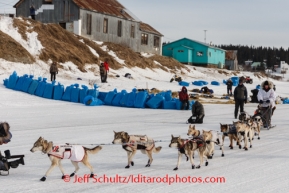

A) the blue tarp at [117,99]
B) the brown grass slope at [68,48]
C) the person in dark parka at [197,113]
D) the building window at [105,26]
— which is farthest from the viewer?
the building window at [105,26]

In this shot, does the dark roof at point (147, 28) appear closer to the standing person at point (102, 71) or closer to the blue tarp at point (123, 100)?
the standing person at point (102, 71)

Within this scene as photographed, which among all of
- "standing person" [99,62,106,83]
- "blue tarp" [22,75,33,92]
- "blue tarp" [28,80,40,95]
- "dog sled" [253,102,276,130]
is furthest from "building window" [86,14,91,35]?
"dog sled" [253,102,276,130]

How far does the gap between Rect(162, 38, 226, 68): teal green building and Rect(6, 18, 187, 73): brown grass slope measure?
23.2 metres

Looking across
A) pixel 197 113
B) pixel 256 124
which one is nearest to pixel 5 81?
pixel 197 113

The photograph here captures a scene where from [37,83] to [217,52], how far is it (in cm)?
5543

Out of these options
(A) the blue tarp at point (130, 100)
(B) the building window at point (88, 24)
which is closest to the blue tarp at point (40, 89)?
(A) the blue tarp at point (130, 100)

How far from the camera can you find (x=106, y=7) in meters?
49.5

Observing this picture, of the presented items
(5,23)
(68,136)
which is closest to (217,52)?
(5,23)

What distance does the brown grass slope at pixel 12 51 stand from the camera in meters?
31.6

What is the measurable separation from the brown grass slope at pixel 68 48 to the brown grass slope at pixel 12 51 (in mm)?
1848

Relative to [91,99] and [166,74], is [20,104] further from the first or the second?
[166,74]

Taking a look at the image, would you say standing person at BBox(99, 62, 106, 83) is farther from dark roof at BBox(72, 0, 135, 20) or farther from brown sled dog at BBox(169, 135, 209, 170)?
brown sled dog at BBox(169, 135, 209, 170)

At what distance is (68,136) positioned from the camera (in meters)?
12.3

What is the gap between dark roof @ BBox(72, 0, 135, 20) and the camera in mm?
45281
